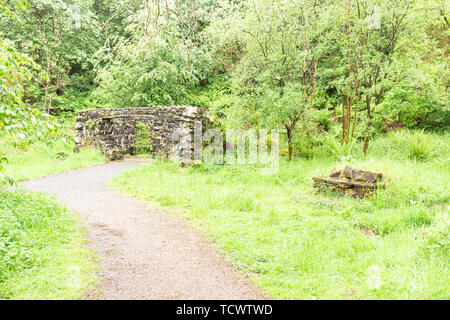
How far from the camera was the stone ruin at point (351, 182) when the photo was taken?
23.5 feet

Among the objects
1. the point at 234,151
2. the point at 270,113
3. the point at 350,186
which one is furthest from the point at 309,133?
the point at 350,186

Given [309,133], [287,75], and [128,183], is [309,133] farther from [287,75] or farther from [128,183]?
[128,183]

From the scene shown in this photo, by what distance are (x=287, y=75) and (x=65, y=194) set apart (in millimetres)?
7728

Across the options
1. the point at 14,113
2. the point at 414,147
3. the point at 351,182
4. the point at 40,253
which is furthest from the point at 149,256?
the point at 414,147

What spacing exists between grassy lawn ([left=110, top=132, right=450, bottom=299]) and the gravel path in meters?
0.30

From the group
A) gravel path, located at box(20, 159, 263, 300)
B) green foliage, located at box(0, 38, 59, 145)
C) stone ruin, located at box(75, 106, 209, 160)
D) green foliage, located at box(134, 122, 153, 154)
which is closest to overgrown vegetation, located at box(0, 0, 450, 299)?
green foliage, located at box(0, 38, 59, 145)

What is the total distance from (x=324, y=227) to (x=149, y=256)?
278cm

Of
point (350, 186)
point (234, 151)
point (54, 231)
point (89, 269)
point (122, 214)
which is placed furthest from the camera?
point (234, 151)

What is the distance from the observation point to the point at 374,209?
6301 mm

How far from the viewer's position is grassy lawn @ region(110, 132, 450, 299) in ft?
11.4

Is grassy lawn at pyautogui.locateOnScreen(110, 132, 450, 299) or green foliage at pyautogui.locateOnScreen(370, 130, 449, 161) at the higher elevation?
green foliage at pyautogui.locateOnScreen(370, 130, 449, 161)

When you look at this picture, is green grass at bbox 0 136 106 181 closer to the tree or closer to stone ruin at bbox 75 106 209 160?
stone ruin at bbox 75 106 209 160

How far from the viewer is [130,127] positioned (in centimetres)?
1873

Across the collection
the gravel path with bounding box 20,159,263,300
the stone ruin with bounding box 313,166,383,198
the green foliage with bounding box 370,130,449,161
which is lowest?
the gravel path with bounding box 20,159,263,300
